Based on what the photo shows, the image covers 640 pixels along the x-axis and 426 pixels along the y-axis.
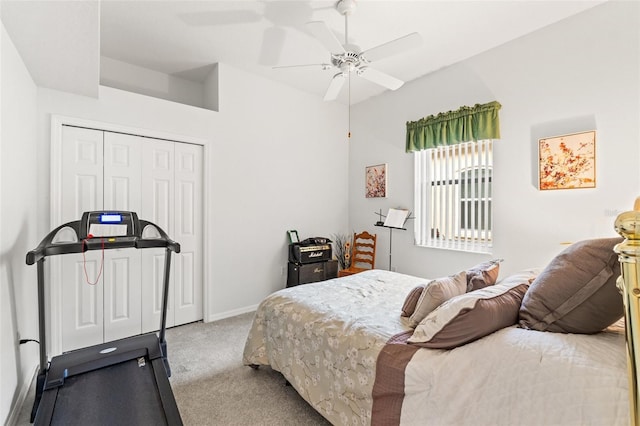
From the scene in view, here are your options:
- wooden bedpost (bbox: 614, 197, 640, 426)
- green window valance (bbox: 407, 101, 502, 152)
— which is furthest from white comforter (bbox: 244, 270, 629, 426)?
green window valance (bbox: 407, 101, 502, 152)

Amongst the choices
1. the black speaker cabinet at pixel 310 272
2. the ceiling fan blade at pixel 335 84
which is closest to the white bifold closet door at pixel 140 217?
the black speaker cabinet at pixel 310 272

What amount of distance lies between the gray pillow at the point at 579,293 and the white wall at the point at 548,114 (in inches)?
72.3

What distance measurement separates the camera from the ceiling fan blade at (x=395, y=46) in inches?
85.8

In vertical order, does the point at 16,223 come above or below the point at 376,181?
below

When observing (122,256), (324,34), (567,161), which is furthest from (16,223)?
(567,161)

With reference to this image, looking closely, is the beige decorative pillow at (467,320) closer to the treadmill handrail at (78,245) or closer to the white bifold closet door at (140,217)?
the treadmill handrail at (78,245)

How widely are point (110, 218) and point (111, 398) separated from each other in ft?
4.02

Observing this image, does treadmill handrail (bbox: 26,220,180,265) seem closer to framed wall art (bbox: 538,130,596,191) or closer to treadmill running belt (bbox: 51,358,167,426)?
treadmill running belt (bbox: 51,358,167,426)

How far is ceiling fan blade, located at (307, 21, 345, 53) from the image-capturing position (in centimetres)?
207

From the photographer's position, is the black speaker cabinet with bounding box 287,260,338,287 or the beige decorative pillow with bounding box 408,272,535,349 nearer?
the beige decorative pillow with bounding box 408,272,535,349

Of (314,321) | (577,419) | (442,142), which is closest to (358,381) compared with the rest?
(314,321)

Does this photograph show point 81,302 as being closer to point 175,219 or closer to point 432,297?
point 175,219

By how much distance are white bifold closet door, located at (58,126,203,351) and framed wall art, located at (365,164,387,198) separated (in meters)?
2.41

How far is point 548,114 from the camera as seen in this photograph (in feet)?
Answer: 9.29
